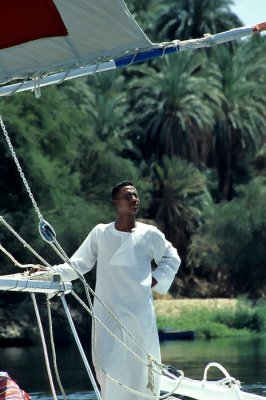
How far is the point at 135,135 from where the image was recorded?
58375 mm

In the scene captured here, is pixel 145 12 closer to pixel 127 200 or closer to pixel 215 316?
pixel 215 316

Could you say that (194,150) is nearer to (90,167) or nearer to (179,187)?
→ (179,187)

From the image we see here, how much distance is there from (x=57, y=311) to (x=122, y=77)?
20598mm

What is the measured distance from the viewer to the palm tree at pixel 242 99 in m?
58.2

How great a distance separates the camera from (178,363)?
1040 inches

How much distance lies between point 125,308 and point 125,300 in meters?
0.04

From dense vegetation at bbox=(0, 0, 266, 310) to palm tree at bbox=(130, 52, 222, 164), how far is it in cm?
4

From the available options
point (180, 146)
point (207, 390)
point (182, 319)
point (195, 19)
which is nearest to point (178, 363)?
point (207, 390)

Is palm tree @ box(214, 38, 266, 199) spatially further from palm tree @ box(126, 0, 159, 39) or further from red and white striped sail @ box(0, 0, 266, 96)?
red and white striped sail @ box(0, 0, 266, 96)

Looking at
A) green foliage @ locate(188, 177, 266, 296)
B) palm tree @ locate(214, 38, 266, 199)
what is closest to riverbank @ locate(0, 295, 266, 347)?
green foliage @ locate(188, 177, 266, 296)

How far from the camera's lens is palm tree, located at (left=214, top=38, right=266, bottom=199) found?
191ft

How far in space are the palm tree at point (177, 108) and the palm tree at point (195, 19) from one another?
4.31 meters

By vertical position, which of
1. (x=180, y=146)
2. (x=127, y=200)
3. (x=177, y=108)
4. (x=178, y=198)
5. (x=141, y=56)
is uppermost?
(x=177, y=108)

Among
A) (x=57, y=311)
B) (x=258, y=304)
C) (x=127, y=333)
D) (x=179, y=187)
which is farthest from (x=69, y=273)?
(x=179, y=187)
